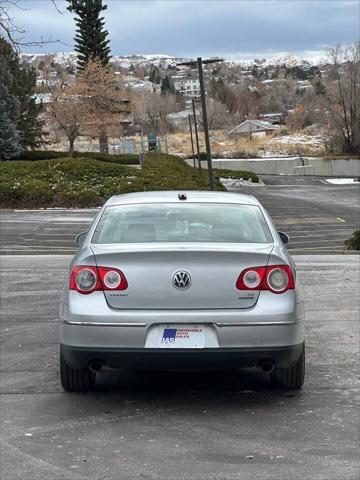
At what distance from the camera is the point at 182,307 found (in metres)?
4.53

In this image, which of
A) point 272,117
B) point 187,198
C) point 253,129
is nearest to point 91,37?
point 253,129

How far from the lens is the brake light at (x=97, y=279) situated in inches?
181

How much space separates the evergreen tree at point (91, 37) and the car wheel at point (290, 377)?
6710 centimetres

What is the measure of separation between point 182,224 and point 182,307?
868 mm

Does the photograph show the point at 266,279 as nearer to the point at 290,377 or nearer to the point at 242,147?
the point at 290,377

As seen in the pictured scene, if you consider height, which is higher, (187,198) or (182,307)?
(187,198)

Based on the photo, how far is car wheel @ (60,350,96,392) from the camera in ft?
16.5

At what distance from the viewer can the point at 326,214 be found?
114ft

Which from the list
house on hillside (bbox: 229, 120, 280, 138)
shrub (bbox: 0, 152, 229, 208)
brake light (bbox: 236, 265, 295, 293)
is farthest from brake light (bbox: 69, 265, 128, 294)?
house on hillside (bbox: 229, 120, 280, 138)

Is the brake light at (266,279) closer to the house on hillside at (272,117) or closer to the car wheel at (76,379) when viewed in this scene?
the car wheel at (76,379)

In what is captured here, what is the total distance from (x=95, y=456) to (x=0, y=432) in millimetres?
805

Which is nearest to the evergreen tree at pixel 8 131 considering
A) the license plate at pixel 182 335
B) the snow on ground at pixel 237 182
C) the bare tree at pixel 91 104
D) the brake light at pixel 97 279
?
the bare tree at pixel 91 104

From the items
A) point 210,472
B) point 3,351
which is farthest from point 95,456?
point 3,351

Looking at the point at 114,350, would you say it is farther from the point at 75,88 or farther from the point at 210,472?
the point at 75,88
